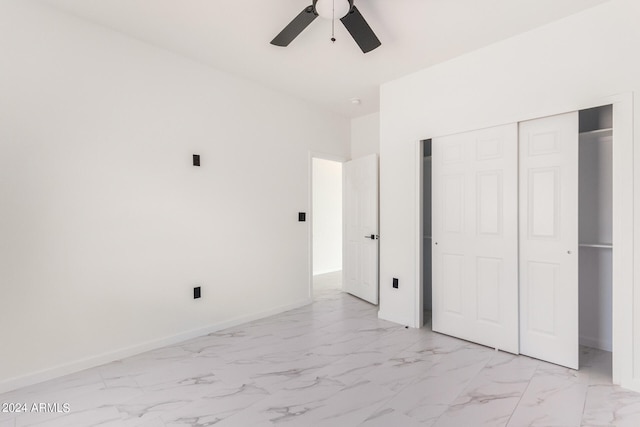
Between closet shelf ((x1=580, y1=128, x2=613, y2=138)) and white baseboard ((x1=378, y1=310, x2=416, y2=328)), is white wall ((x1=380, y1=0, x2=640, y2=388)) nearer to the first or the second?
white baseboard ((x1=378, y1=310, x2=416, y2=328))

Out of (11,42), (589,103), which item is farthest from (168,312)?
(589,103)

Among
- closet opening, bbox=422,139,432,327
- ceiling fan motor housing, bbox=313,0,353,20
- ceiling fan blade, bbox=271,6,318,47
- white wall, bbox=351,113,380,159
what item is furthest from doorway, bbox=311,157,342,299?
ceiling fan motor housing, bbox=313,0,353,20

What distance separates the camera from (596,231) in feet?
9.20

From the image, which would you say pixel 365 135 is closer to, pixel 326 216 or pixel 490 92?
pixel 490 92

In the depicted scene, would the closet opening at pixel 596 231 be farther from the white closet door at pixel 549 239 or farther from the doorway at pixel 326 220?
the doorway at pixel 326 220

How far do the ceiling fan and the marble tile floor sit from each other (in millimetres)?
2406

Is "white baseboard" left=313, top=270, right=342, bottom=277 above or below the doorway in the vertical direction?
below

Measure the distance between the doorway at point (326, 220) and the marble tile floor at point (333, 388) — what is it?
331 cm

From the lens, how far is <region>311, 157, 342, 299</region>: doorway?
20.6ft

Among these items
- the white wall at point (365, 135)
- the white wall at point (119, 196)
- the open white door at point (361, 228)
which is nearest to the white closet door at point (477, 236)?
the open white door at point (361, 228)

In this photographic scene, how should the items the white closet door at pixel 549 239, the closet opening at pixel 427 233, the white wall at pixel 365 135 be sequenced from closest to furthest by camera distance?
the white closet door at pixel 549 239, the closet opening at pixel 427 233, the white wall at pixel 365 135

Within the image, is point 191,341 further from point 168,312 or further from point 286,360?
point 286,360

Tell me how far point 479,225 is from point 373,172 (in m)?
1.63

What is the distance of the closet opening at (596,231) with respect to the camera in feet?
8.91
